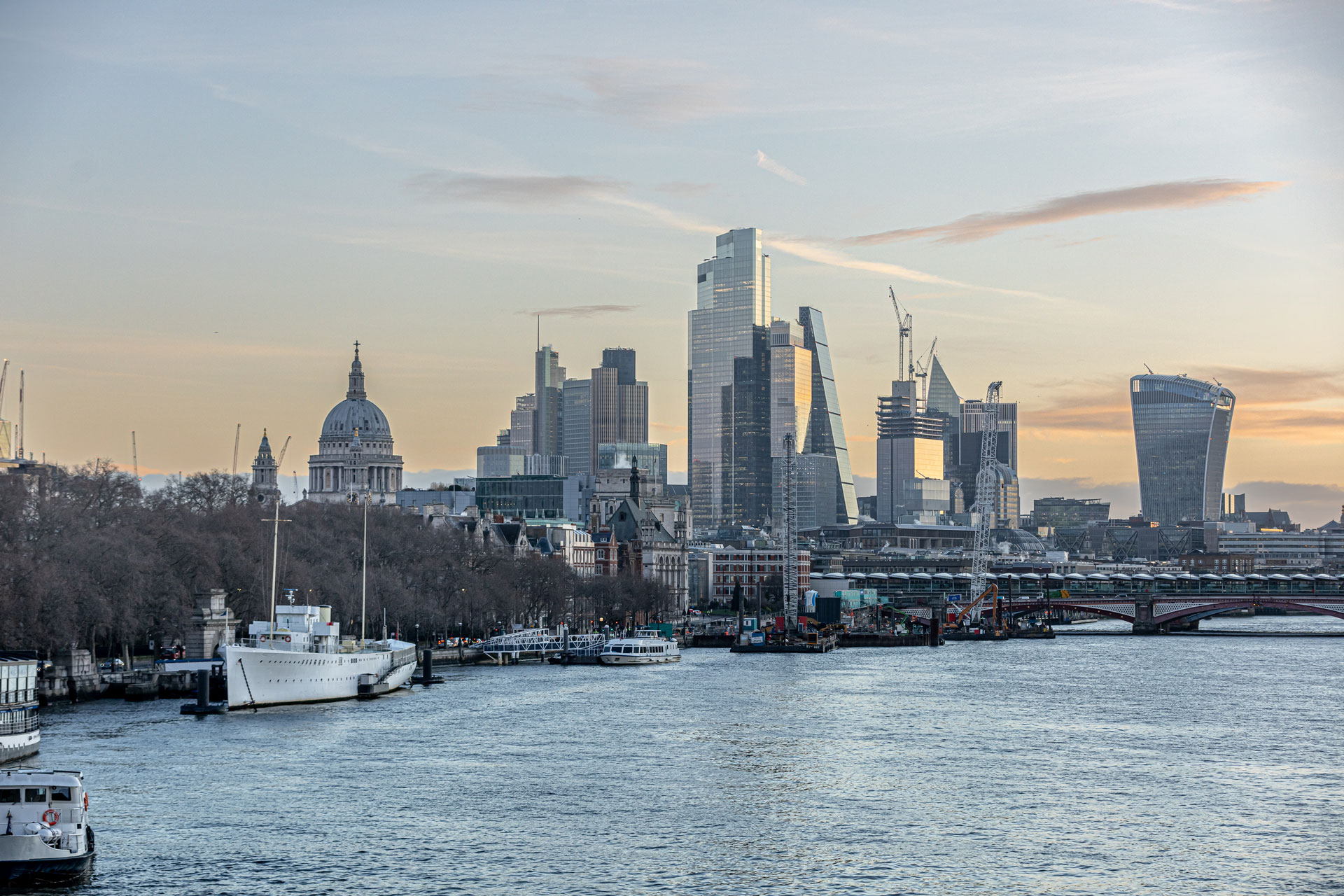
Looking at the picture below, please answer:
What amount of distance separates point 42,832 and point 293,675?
5053cm

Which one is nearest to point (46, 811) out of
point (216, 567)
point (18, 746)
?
point (18, 746)

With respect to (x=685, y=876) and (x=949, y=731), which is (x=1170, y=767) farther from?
(x=685, y=876)

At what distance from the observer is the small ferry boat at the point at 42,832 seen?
161 ft

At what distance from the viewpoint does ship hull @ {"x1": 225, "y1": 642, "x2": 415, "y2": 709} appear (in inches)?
3723

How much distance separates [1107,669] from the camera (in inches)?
5561

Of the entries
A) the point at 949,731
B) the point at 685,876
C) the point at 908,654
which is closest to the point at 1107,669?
the point at 908,654

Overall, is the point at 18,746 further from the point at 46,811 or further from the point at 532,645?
the point at 532,645

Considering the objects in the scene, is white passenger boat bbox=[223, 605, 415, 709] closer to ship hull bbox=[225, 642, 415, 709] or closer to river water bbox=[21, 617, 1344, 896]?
ship hull bbox=[225, 642, 415, 709]

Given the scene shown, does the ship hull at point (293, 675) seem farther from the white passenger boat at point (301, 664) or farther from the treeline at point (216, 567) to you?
the treeline at point (216, 567)

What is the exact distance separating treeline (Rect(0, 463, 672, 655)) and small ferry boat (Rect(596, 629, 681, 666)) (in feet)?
48.3

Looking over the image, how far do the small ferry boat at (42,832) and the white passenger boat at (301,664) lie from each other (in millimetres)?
44395

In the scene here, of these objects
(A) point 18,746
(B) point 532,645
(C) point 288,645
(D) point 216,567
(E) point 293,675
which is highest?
(D) point 216,567

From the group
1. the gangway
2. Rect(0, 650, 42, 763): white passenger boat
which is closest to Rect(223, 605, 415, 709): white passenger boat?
Rect(0, 650, 42, 763): white passenger boat

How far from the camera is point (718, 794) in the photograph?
66062mm
